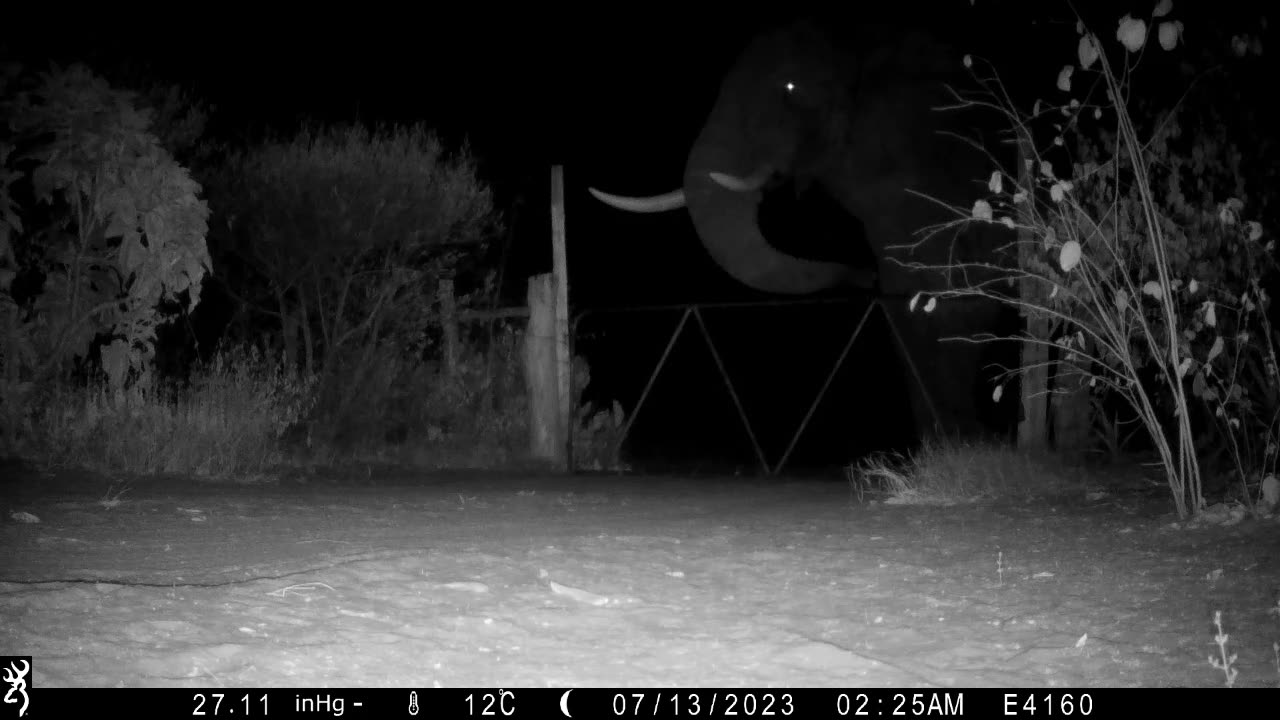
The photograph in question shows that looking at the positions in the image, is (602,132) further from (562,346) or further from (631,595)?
(631,595)

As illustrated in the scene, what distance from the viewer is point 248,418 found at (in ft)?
30.0

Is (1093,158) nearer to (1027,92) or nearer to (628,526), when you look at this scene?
(628,526)

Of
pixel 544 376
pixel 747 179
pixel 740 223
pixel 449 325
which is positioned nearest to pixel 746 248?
pixel 740 223

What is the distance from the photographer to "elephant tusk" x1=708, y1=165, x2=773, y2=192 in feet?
38.8

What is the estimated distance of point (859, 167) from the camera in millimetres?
11500

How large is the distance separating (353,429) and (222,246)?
2096mm

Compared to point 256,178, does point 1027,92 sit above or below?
above

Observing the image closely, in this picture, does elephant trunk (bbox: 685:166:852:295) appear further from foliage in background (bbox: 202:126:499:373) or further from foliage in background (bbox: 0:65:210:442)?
foliage in background (bbox: 0:65:210:442)

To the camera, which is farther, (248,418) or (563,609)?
(248,418)

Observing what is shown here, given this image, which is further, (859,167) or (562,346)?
(859,167)

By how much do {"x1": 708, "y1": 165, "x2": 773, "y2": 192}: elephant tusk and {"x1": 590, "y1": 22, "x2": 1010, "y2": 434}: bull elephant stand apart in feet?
0.04

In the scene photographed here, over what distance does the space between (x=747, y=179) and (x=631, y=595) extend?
26.4ft

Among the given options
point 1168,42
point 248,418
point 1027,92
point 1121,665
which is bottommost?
point 1121,665

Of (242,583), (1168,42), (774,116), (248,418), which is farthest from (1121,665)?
(774,116)
